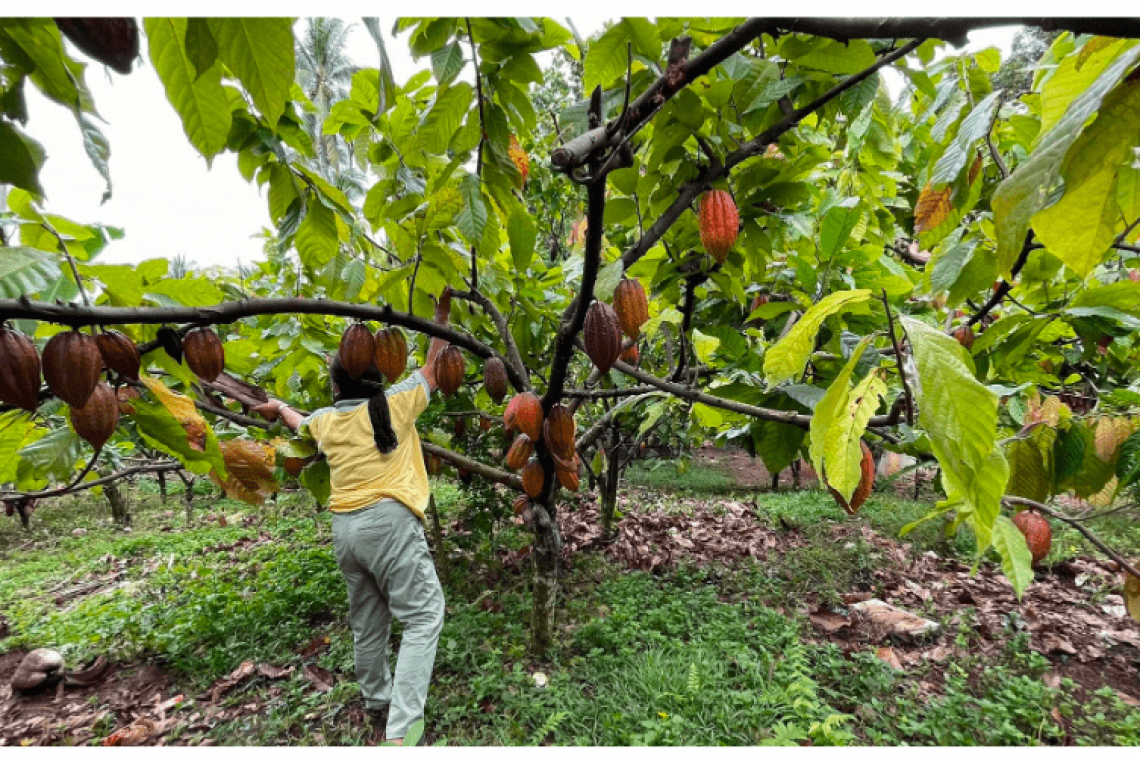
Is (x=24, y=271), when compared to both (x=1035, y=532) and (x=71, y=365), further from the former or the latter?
(x=1035, y=532)

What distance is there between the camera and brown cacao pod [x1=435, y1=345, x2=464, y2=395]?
1580 mm

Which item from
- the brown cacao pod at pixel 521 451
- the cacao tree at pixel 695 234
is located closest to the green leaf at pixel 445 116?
the cacao tree at pixel 695 234

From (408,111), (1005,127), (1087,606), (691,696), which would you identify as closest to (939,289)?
(1005,127)

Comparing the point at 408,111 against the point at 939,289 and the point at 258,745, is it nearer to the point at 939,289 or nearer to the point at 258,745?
the point at 939,289

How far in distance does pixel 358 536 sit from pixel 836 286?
5.73ft

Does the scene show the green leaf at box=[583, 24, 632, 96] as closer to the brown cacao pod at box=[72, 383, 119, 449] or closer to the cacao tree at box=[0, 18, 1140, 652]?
the cacao tree at box=[0, 18, 1140, 652]

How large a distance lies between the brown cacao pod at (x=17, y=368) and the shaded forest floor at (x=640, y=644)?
5.58 ft

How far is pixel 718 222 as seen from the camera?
1023 millimetres

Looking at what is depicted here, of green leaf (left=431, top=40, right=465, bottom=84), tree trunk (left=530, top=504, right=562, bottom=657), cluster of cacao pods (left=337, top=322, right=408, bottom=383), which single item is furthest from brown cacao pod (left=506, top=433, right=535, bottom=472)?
green leaf (left=431, top=40, right=465, bottom=84)

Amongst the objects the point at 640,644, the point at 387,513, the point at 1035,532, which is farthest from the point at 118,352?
the point at 640,644

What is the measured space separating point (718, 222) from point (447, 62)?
1.96 ft

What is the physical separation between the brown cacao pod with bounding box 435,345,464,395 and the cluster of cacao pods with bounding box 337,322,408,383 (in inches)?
11.4

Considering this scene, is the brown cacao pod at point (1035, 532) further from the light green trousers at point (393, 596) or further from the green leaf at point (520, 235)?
the light green trousers at point (393, 596)

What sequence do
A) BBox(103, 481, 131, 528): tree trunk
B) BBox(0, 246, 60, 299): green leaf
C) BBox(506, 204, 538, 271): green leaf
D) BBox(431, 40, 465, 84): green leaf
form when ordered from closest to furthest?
BBox(0, 246, 60, 299): green leaf → BBox(431, 40, 465, 84): green leaf → BBox(506, 204, 538, 271): green leaf → BBox(103, 481, 131, 528): tree trunk
